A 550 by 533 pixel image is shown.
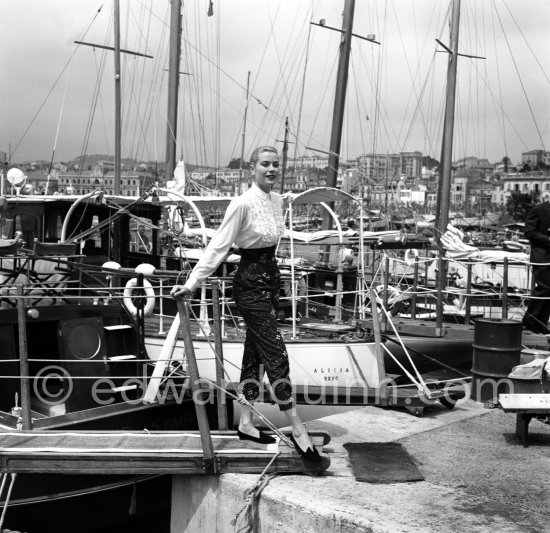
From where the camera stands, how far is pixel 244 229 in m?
4.39

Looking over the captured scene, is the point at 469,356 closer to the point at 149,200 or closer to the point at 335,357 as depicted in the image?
Result: the point at 335,357

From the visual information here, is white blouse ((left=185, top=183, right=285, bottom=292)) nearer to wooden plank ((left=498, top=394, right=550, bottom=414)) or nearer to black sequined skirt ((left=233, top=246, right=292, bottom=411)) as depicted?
black sequined skirt ((left=233, top=246, right=292, bottom=411))

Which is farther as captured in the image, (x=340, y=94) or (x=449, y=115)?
(x=449, y=115)

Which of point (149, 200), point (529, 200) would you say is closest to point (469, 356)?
point (149, 200)

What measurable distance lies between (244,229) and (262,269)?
0.94ft

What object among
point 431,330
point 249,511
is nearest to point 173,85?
point 431,330

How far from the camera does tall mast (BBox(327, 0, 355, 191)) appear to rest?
1827cm

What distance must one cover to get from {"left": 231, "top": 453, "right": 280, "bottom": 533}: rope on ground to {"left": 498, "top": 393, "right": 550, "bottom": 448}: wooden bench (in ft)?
6.75

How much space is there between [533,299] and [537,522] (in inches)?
248

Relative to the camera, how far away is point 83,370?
6848 mm

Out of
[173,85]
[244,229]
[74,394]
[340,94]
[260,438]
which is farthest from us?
[173,85]

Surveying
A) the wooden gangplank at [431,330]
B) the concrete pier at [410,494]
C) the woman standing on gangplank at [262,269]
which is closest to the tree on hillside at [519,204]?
the wooden gangplank at [431,330]

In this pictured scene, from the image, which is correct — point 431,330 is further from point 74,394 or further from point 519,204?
point 519,204

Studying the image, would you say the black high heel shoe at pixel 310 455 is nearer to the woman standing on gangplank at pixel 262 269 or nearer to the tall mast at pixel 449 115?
the woman standing on gangplank at pixel 262 269
